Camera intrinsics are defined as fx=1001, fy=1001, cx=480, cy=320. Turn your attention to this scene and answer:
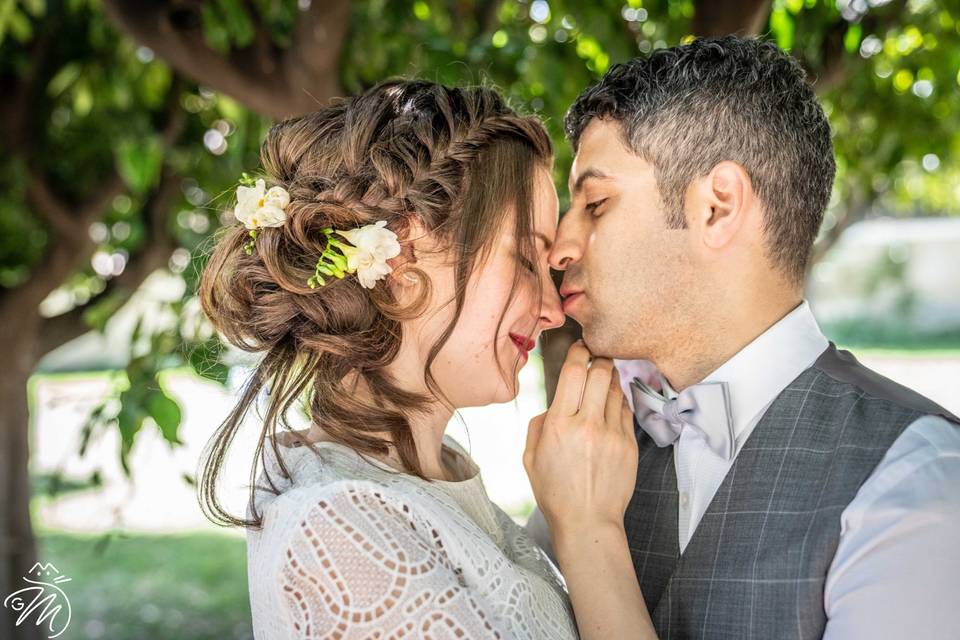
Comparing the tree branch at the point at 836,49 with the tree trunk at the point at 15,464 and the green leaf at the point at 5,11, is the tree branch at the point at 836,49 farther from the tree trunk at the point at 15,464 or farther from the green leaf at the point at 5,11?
the tree trunk at the point at 15,464

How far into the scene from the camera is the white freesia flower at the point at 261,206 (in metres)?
1.98

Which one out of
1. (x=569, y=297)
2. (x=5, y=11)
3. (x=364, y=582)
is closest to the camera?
(x=364, y=582)

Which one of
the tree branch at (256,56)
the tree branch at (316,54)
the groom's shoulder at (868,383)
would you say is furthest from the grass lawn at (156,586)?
the groom's shoulder at (868,383)

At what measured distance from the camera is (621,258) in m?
2.19

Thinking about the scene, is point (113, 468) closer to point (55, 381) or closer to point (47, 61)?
point (55, 381)

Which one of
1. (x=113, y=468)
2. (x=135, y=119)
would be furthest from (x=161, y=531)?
(x=135, y=119)

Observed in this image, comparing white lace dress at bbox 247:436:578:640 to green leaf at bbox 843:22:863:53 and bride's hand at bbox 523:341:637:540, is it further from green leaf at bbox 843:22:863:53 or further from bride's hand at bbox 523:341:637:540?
green leaf at bbox 843:22:863:53

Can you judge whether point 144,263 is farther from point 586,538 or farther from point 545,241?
point 586,538

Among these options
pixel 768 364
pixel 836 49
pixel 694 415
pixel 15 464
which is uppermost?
pixel 836 49

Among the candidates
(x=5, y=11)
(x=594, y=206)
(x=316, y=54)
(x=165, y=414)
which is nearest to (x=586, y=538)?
(x=594, y=206)

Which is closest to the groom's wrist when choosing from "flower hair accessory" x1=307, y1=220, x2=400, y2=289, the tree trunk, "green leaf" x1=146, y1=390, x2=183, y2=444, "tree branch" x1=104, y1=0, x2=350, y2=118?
"flower hair accessory" x1=307, y1=220, x2=400, y2=289

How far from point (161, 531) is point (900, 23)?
8339mm

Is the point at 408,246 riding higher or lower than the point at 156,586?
higher

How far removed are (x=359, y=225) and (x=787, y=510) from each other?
0.98m
